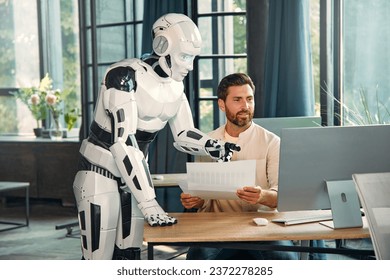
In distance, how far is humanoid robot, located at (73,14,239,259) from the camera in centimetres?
206

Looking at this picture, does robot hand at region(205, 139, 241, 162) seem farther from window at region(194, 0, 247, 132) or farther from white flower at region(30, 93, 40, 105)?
white flower at region(30, 93, 40, 105)

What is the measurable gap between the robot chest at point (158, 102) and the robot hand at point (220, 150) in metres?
0.16

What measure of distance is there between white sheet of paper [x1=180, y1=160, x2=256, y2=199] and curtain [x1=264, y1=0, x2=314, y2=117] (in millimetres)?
1715

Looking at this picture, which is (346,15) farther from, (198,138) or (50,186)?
(50,186)

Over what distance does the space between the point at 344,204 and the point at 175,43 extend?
0.68m

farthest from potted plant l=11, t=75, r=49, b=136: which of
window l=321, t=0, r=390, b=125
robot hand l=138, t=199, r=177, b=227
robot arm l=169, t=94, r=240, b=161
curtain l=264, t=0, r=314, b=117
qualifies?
robot hand l=138, t=199, r=177, b=227

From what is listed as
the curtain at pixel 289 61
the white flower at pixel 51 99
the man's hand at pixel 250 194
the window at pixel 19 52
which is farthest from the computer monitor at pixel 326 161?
the window at pixel 19 52

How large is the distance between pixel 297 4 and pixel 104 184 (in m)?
1.85

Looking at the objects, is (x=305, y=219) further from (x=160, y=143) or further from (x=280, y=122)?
(x=160, y=143)

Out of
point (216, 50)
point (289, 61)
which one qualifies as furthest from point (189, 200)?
point (216, 50)

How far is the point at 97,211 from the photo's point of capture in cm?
217

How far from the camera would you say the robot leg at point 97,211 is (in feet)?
7.12

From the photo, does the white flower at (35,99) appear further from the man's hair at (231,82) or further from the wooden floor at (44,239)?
the man's hair at (231,82)
